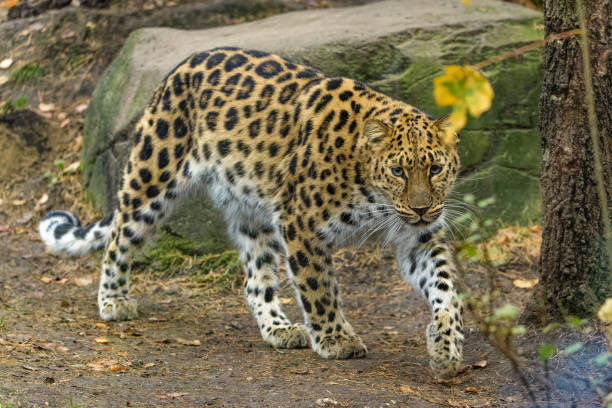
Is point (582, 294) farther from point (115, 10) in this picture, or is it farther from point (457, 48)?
point (115, 10)

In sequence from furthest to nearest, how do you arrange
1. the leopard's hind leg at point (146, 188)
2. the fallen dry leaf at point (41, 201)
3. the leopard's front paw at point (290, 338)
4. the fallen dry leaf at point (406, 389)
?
the fallen dry leaf at point (41, 201) < the leopard's hind leg at point (146, 188) < the leopard's front paw at point (290, 338) < the fallen dry leaf at point (406, 389)

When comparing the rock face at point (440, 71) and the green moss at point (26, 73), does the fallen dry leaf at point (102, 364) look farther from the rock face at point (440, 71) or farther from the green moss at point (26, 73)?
the green moss at point (26, 73)

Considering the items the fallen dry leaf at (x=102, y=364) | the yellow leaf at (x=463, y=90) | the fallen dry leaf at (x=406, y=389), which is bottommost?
the fallen dry leaf at (x=102, y=364)

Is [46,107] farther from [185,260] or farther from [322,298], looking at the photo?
[322,298]

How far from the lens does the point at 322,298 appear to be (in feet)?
18.4

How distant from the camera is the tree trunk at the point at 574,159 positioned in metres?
5.05

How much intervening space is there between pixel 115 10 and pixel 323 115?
5.98 metres

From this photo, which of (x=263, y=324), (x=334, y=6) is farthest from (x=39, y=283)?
(x=334, y=6)

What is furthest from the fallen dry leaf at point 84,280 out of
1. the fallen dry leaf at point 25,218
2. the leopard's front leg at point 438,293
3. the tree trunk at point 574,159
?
the tree trunk at point 574,159

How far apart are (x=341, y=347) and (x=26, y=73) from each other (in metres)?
6.48

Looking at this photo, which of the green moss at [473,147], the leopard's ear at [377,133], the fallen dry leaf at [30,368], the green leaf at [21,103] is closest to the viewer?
the fallen dry leaf at [30,368]

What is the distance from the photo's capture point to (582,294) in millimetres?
5219

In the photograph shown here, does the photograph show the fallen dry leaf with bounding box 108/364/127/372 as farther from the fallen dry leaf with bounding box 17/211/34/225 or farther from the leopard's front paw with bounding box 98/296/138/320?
the fallen dry leaf with bounding box 17/211/34/225

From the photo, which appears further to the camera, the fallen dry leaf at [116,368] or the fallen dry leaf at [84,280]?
the fallen dry leaf at [84,280]
